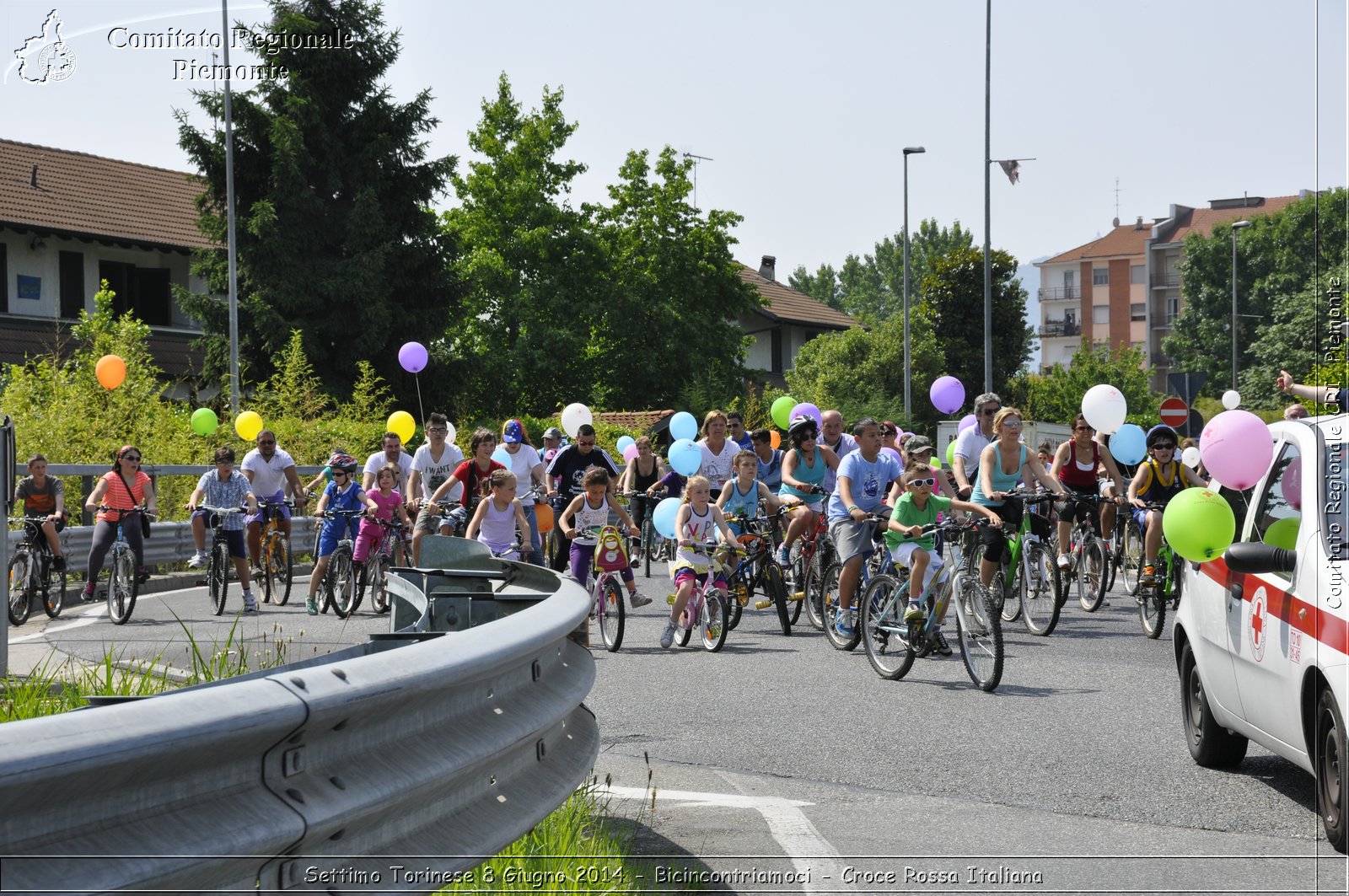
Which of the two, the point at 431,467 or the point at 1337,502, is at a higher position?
the point at 1337,502

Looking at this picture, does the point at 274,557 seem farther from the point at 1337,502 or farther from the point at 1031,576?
the point at 1337,502

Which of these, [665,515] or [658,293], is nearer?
[665,515]

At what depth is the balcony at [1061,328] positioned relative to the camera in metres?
142

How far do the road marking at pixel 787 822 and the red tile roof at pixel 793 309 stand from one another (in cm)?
6773

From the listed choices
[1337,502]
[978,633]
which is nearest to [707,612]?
[978,633]

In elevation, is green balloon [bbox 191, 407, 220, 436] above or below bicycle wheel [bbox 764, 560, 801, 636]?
above

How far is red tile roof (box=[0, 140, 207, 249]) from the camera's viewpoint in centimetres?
3934

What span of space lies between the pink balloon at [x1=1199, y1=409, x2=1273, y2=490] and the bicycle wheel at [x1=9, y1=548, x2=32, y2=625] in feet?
40.4

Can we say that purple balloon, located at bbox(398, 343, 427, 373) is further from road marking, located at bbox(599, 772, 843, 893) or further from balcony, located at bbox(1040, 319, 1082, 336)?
balcony, located at bbox(1040, 319, 1082, 336)

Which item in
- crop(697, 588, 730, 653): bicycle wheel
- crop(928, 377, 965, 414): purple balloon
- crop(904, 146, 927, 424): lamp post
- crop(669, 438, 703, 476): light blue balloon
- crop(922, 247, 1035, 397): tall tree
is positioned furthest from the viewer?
crop(922, 247, 1035, 397): tall tree

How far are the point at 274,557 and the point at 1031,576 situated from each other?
8.60 metres

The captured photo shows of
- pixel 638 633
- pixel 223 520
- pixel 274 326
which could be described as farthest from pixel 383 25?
pixel 638 633

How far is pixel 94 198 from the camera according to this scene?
1660 inches

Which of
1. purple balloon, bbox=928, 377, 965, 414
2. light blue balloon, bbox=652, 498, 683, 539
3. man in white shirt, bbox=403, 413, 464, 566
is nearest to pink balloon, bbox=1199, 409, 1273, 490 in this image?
light blue balloon, bbox=652, 498, 683, 539
